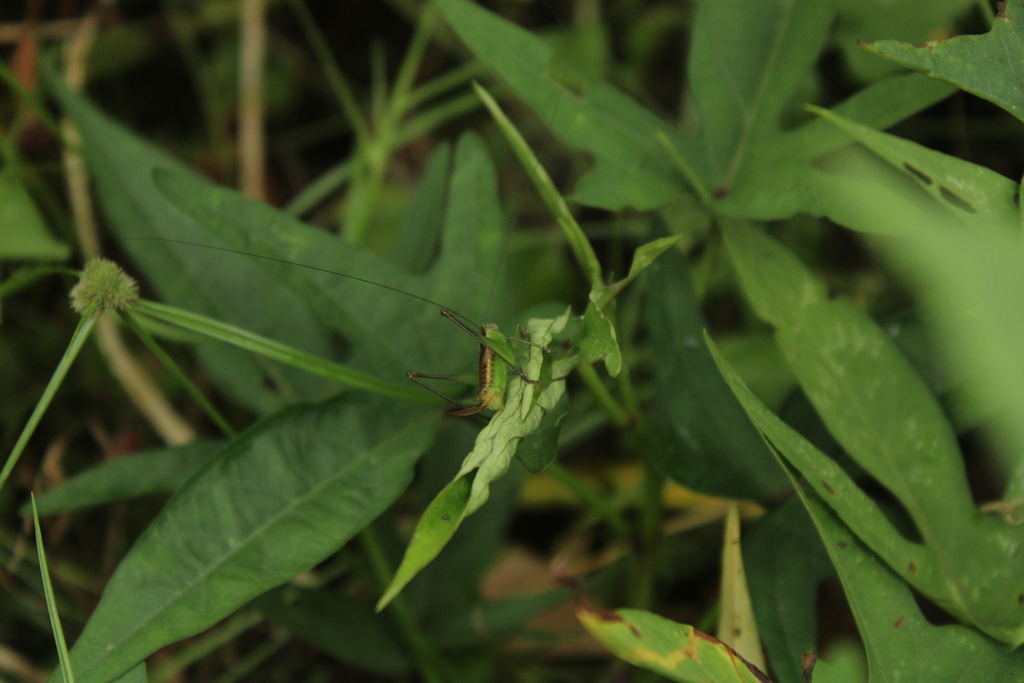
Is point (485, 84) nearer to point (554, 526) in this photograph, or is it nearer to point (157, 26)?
point (157, 26)

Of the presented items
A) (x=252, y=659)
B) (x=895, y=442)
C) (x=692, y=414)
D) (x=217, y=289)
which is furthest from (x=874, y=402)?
(x=252, y=659)

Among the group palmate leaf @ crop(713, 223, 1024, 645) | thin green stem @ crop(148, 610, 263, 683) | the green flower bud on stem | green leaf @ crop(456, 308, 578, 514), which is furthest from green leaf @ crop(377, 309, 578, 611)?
thin green stem @ crop(148, 610, 263, 683)

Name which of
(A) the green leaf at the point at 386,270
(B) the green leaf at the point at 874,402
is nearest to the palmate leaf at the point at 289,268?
(A) the green leaf at the point at 386,270

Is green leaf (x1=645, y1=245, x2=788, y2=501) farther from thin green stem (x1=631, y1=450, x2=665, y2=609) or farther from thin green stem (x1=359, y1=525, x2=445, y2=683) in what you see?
thin green stem (x1=359, y1=525, x2=445, y2=683)

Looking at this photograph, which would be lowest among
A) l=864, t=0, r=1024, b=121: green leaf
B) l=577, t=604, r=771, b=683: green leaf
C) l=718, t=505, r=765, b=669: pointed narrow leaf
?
l=718, t=505, r=765, b=669: pointed narrow leaf

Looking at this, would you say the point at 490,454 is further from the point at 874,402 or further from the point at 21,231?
the point at 21,231
